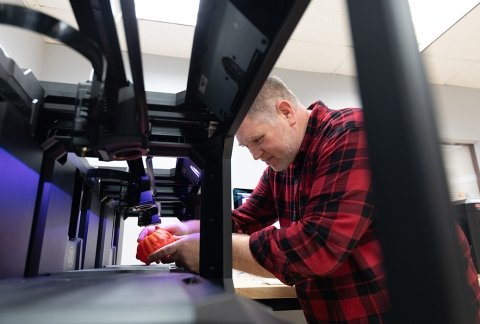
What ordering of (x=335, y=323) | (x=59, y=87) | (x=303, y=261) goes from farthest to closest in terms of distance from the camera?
(x=335, y=323), (x=303, y=261), (x=59, y=87)

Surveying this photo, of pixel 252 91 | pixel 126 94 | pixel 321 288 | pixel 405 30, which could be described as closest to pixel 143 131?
pixel 126 94

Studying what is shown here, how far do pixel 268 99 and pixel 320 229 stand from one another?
48 centimetres

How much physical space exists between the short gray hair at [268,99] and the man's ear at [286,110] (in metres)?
0.02

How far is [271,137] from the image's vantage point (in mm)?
1104

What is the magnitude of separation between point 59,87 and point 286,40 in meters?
0.49

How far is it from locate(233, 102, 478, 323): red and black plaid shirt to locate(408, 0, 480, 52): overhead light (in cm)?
169

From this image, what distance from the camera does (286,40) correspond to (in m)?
0.35

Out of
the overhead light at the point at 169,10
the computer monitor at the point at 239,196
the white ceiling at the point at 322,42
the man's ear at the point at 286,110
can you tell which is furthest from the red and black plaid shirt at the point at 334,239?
the overhead light at the point at 169,10

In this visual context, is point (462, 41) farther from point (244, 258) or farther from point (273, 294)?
point (244, 258)

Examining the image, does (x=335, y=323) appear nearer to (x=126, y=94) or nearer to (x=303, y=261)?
(x=303, y=261)

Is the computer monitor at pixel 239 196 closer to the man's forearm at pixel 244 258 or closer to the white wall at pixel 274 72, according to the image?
the white wall at pixel 274 72

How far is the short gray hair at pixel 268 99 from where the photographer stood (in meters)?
1.07

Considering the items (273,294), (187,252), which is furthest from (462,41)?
(187,252)

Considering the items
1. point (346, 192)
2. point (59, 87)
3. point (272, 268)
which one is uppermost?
point (59, 87)
